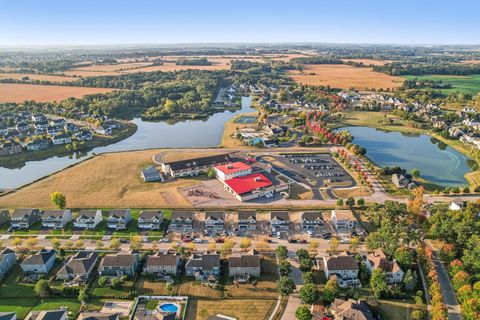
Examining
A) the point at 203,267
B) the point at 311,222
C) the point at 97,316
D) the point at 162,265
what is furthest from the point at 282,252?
the point at 97,316

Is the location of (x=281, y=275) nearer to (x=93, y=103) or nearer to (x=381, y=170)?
(x=381, y=170)

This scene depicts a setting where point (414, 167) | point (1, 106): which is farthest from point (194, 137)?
point (1, 106)

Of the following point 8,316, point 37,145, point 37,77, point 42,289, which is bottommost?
point 42,289

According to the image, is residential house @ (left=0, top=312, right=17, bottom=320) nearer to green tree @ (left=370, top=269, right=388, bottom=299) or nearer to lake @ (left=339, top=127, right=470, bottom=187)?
green tree @ (left=370, top=269, right=388, bottom=299)

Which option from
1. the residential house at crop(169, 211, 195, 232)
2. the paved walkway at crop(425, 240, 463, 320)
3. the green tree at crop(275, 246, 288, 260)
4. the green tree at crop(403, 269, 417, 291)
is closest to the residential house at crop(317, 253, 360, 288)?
the green tree at crop(403, 269, 417, 291)

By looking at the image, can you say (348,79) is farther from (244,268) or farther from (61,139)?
(244,268)
